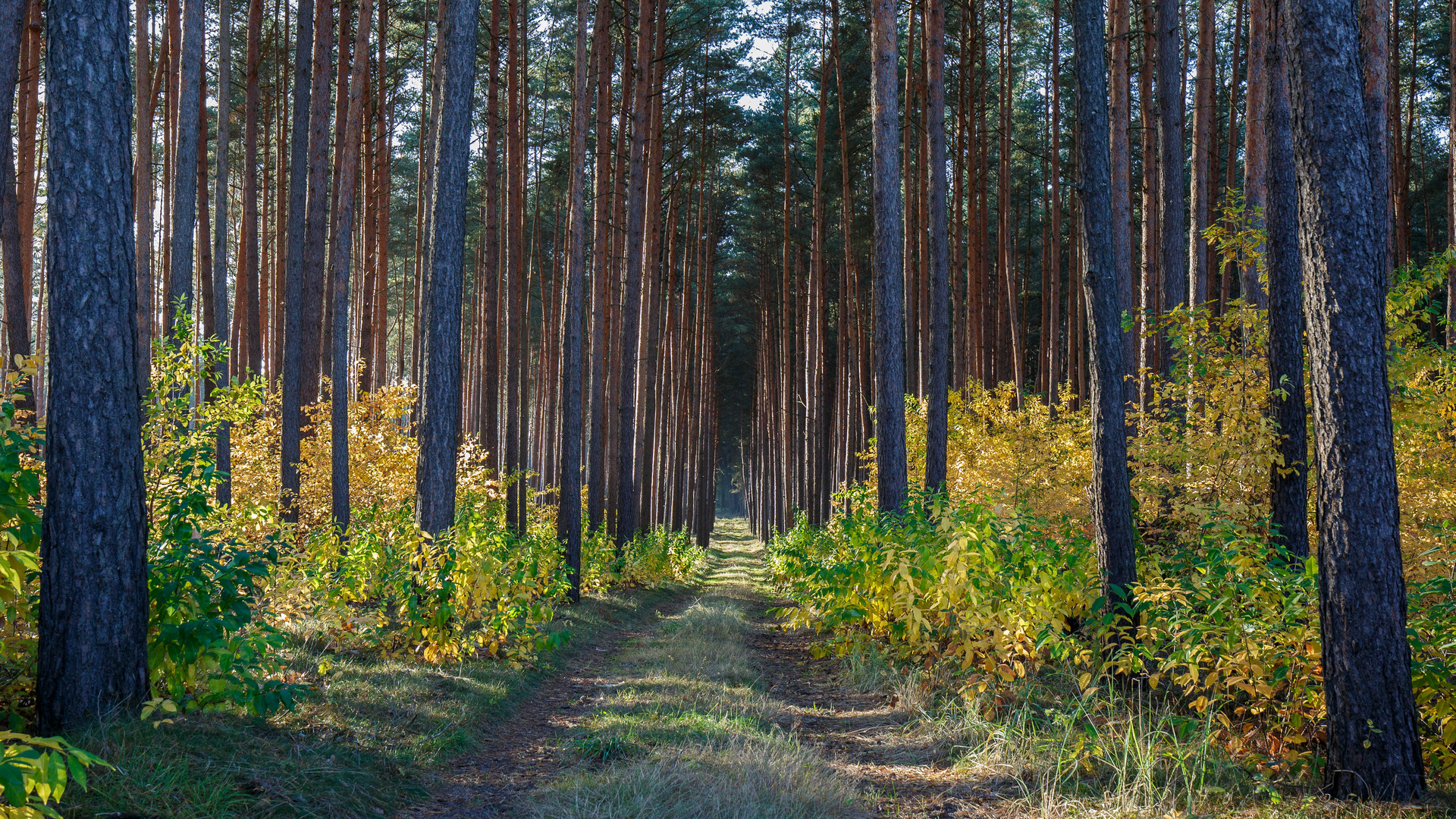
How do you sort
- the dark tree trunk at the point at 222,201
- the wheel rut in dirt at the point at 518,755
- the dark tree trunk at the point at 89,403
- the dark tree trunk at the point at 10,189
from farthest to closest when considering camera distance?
the dark tree trunk at the point at 222,201 → the dark tree trunk at the point at 10,189 → the wheel rut in dirt at the point at 518,755 → the dark tree trunk at the point at 89,403

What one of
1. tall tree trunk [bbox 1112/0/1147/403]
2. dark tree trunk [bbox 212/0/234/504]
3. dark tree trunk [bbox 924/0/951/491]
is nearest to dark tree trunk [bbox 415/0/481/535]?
dark tree trunk [bbox 212/0/234/504]

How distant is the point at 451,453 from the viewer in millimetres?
7594

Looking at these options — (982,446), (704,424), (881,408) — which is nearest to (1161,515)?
(881,408)

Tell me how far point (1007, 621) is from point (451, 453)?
5038 millimetres

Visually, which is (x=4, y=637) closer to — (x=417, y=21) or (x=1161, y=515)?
(x=1161, y=515)

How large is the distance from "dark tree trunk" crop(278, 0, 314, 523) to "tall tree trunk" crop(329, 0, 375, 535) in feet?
1.64

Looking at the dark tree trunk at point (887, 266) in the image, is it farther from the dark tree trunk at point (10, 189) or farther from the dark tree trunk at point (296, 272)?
the dark tree trunk at point (296, 272)

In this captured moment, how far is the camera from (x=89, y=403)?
372cm

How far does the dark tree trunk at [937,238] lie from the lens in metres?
Answer: 11.2

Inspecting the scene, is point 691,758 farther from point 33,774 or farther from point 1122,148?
point 1122,148

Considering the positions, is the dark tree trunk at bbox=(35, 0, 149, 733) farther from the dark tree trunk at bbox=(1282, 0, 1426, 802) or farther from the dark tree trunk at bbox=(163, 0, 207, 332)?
the dark tree trunk at bbox=(163, 0, 207, 332)

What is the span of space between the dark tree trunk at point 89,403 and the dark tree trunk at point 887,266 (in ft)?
23.2

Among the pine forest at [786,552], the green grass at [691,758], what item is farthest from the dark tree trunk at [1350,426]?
the green grass at [691,758]

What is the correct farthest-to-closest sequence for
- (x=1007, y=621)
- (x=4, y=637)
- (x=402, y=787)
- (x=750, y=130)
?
(x=750, y=130) → (x=1007, y=621) → (x=402, y=787) → (x=4, y=637)
